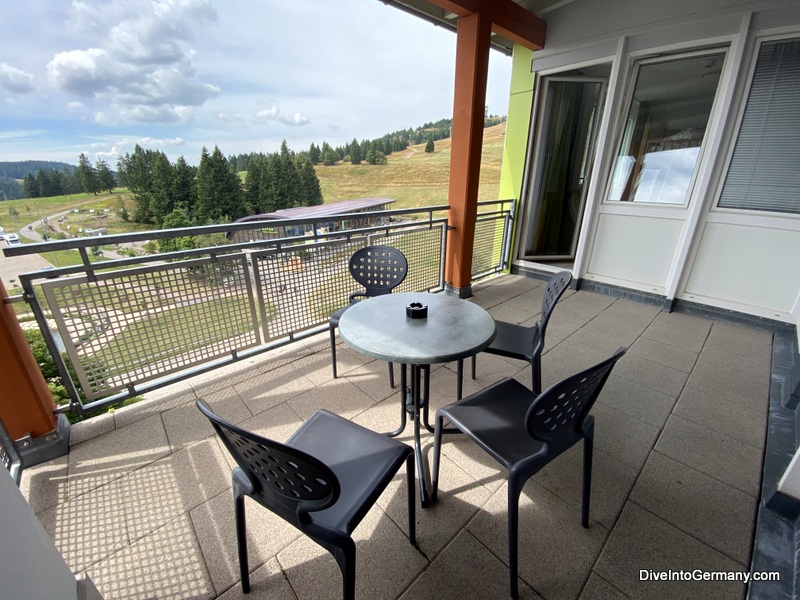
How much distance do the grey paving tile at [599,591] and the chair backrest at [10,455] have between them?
2350 mm

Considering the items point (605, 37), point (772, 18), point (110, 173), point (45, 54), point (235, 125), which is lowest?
point (110, 173)

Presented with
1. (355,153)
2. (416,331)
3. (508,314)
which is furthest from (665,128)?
(355,153)

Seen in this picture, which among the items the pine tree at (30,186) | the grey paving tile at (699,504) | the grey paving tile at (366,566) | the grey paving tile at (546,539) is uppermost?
the pine tree at (30,186)

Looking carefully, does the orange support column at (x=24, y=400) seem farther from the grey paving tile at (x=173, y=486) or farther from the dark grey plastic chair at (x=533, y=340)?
the dark grey plastic chair at (x=533, y=340)

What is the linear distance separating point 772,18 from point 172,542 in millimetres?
4960

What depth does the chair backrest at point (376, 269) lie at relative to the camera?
7.64ft

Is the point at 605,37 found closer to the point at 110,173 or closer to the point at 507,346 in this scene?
the point at 507,346

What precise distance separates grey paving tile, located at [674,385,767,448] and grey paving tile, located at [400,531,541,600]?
152cm

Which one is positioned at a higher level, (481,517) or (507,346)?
(507,346)

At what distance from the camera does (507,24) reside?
3.15 meters

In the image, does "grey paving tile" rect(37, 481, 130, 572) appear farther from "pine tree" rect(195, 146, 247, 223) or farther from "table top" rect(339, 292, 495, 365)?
"pine tree" rect(195, 146, 247, 223)

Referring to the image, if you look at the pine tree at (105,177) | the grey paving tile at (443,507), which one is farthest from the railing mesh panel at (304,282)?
the pine tree at (105,177)

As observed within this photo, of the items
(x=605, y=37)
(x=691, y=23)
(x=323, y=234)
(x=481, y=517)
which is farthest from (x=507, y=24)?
(x=481, y=517)

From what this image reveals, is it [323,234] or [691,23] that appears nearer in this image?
[323,234]
